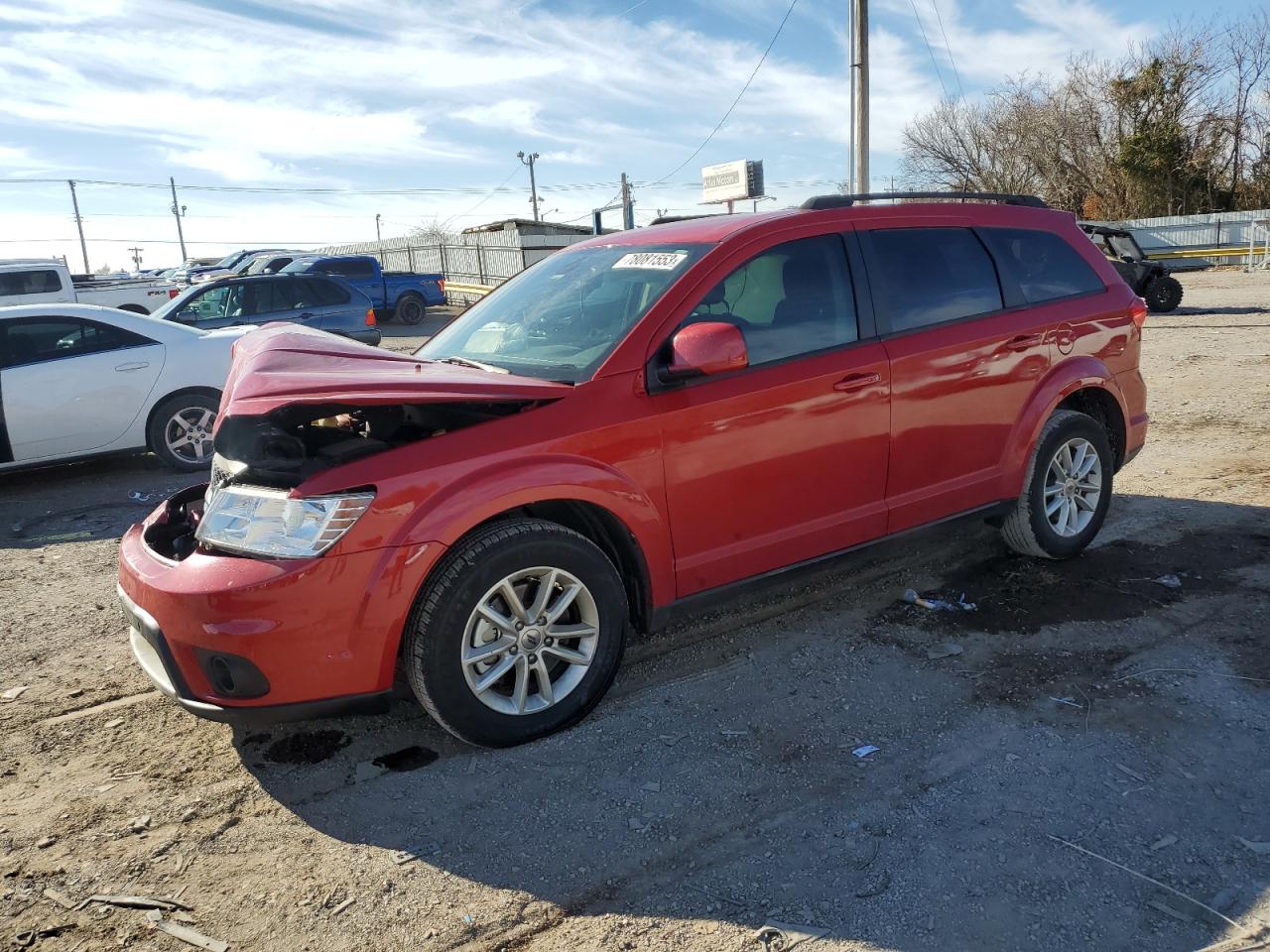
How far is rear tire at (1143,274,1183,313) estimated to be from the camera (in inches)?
684

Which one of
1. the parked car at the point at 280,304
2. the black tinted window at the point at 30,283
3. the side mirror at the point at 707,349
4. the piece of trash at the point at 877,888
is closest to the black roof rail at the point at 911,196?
the side mirror at the point at 707,349

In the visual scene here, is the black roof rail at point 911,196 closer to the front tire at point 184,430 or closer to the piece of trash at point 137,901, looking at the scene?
the piece of trash at point 137,901

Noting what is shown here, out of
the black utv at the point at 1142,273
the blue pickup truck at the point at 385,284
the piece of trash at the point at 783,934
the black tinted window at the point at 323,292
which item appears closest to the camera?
the piece of trash at the point at 783,934

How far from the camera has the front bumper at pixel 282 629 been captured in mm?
2914

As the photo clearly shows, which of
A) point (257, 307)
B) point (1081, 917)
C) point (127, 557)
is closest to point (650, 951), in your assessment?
point (1081, 917)

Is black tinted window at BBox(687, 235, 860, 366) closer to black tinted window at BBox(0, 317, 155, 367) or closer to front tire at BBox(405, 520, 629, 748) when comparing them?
front tire at BBox(405, 520, 629, 748)

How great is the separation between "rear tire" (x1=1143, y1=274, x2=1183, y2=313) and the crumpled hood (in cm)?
1730

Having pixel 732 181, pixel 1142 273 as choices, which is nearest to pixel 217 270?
pixel 732 181

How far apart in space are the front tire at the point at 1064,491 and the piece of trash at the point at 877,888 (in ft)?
8.82

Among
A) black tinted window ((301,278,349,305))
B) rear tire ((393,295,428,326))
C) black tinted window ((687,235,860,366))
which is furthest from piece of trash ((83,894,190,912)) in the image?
rear tire ((393,295,428,326))

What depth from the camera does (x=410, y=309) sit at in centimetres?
2517

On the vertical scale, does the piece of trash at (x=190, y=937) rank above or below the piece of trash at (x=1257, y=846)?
above

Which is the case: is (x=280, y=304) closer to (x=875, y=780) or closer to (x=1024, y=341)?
(x=1024, y=341)

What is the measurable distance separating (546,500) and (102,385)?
19.9ft
